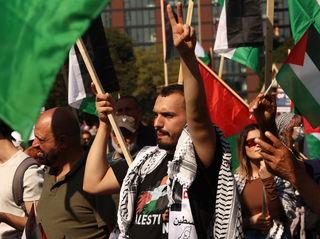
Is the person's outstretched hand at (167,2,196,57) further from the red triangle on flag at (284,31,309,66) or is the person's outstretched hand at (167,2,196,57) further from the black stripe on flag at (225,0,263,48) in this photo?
the black stripe on flag at (225,0,263,48)

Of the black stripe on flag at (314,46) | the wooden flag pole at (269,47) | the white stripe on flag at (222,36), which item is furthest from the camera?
the white stripe on flag at (222,36)

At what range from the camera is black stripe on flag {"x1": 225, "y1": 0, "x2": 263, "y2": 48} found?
5324 millimetres

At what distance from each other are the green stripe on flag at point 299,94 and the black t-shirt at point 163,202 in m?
0.80

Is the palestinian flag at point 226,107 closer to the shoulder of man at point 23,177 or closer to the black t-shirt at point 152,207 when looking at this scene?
the shoulder of man at point 23,177

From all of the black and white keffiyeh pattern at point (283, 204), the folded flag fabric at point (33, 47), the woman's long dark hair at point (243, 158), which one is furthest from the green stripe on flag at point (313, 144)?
the folded flag fabric at point (33, 47)

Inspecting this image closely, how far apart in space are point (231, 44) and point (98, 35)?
33.2 inches

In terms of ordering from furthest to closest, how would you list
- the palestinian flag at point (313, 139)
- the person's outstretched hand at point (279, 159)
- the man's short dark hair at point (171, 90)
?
the palestinian flag at point (313, 139) → the man's short dark hair at point (171, 90) → the person's outstretched hand at point (279, 159)

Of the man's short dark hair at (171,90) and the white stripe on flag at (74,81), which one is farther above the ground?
the man's short dark hair at (171,90)

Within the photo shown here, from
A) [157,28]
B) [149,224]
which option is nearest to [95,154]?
[149,224]

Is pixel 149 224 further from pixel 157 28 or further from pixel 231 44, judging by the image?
pixel 157 28

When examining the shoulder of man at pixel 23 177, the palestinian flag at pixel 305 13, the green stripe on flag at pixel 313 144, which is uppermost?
the palestinian flag at pixel 305 13

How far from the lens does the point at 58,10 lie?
131 inches

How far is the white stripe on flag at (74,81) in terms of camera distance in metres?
5.32

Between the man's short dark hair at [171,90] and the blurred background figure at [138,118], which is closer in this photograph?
the man's short dark hair at [171,90]
